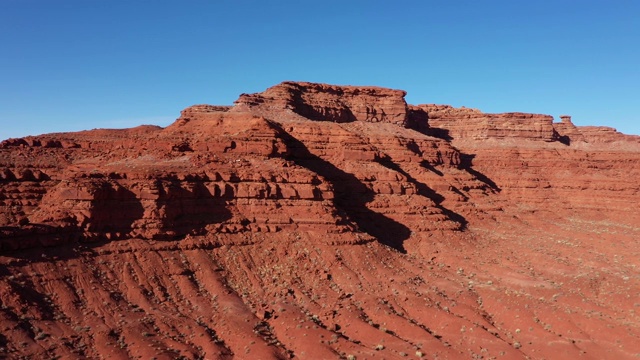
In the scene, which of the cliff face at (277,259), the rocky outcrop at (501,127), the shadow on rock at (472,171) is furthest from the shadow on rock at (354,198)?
the rocky outcrop at (501,127)

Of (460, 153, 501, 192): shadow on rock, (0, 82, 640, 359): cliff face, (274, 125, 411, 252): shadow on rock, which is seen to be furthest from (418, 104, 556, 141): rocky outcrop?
(274, 125, 411, 252): shadow on rock

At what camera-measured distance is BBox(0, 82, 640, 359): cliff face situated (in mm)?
21250

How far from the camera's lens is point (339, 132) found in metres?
46.5

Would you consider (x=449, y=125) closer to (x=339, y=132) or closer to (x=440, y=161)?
(x=440, y=161)

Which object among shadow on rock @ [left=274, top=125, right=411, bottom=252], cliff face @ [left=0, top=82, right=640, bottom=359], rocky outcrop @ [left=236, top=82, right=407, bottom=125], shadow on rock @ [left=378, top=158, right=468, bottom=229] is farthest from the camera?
rocky outcrop @ [left=236, top=82, right=407, bottom=125]

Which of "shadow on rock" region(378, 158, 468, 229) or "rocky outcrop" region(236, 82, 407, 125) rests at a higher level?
"rocky outcrop" region(236, 82, 407, 125)

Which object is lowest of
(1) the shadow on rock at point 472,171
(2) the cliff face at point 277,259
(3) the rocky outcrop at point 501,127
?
(2) the cliff face at point 277,259

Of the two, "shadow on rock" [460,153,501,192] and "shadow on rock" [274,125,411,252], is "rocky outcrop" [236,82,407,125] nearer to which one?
"shadow on rock" [460,153,501,192]

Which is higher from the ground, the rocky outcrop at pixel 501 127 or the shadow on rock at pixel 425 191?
the rocky outcrop at pixel 501 127

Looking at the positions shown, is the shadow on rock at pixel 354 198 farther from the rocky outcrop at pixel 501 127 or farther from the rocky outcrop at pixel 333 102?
the rocky outcrop at pixel 501 127

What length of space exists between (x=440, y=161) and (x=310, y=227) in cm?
3089

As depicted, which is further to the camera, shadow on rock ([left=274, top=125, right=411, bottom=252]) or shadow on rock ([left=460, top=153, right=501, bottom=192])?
shadow on rock ([left=460, top=153, right=501, bottom=192])

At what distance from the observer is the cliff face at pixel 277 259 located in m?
21.2

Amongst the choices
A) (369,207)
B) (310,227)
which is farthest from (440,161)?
(310,227)
